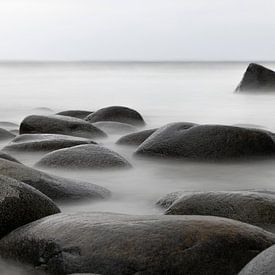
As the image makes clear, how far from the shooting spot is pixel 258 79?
16.3 metres

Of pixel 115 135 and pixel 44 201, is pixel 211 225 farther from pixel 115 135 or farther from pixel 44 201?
pixel 115 135

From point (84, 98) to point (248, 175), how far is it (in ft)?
43.5

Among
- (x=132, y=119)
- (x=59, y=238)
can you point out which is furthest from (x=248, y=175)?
(x=132, y=119)

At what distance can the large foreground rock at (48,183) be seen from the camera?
11.0 feet

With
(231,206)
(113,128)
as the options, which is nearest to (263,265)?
(231,206)

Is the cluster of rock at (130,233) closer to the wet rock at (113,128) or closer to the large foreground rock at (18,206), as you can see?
the large foreground rock at (18,206)

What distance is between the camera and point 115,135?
6758 mm

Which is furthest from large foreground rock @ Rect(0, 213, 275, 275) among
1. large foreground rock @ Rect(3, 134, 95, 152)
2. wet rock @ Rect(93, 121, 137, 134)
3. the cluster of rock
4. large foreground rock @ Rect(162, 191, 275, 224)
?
wet rock @ Rect(93, 121, 137, 134)

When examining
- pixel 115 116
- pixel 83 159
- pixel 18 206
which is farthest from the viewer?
pixel 115 116

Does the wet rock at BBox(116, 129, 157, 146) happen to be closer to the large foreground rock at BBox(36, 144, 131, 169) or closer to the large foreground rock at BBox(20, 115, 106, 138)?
the large foreground rock at BBox(20, 115, 106, 138)

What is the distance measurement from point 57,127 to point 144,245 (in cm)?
406

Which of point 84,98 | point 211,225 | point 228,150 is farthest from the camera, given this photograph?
point 84,98

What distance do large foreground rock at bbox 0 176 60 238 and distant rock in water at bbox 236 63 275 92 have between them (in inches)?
537

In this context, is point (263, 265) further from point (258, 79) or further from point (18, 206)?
point (258, 79)
